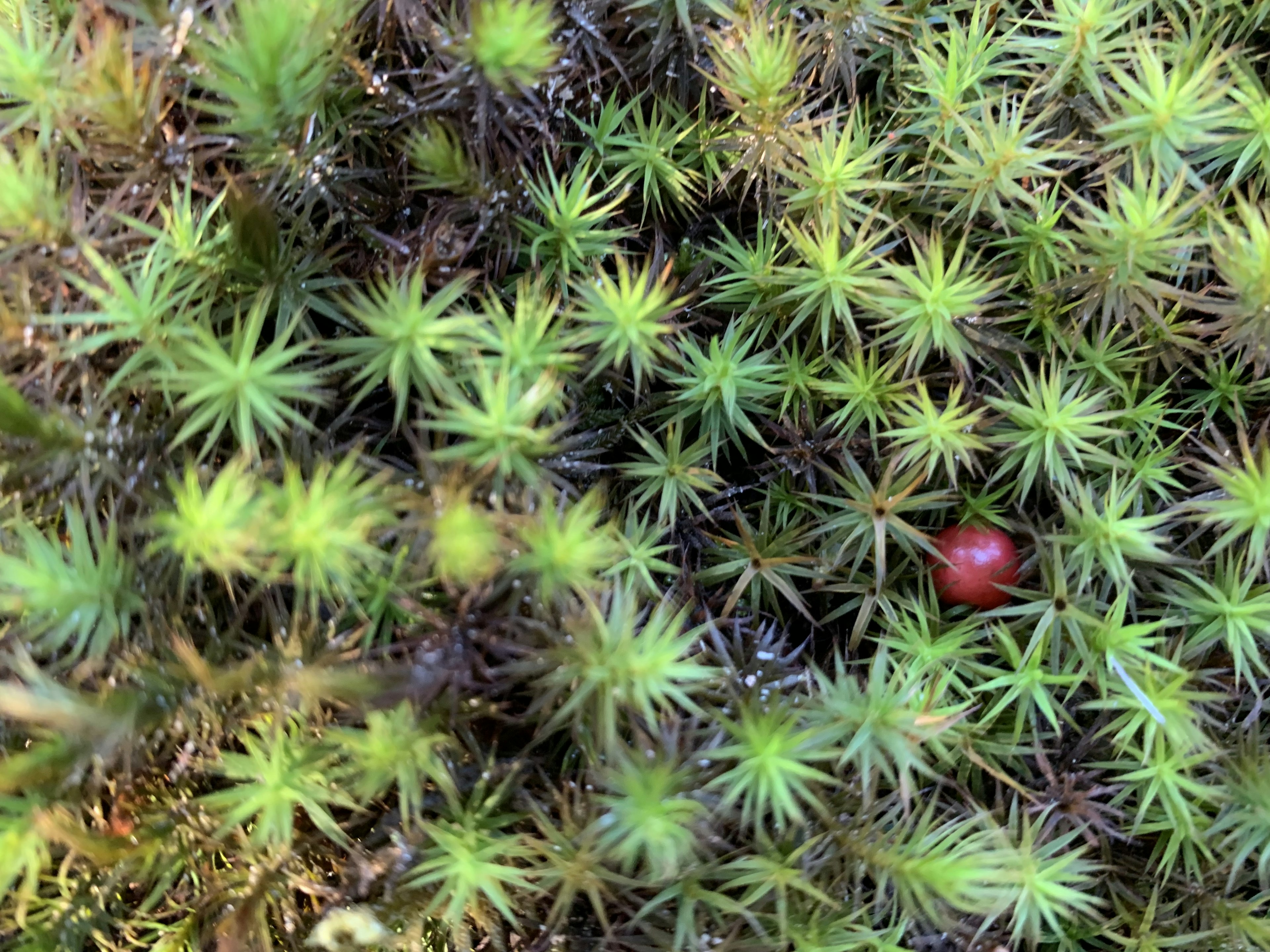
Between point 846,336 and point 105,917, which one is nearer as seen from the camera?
point 105,917

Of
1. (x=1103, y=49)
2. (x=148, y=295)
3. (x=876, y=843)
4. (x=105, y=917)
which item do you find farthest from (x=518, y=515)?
(x=1103, y=49)

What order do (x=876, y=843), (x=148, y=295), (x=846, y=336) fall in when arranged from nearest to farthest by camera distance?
(x=148, y=295)
(x=876, y=843)
(x=846, y=336)

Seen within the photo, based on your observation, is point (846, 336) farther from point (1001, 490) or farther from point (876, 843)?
point (876, 843)

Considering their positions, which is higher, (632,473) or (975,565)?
(632,473)

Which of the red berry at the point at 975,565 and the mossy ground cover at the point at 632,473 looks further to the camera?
the red berry at the point at 975,565
